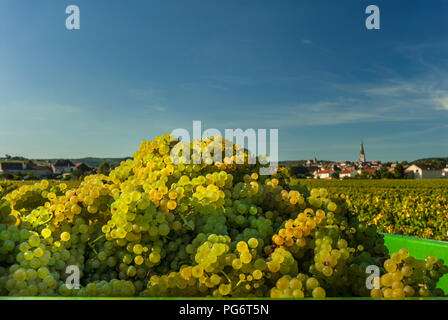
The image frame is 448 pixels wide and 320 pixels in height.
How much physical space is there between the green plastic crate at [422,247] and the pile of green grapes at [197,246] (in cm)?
43

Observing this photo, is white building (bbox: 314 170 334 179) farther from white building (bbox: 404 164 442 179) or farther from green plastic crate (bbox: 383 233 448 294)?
green plastic crate (bbox: 383 233 448 294)

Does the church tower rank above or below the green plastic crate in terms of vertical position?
above

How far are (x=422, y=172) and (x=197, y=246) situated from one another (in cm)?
9611

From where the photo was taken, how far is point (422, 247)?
1.83 m

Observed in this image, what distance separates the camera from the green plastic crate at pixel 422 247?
5.66 feet

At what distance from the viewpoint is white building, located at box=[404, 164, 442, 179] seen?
8594 cm

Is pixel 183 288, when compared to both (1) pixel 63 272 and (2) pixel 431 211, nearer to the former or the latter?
(1) pixel 63 272

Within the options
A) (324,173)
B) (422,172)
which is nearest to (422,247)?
(422,172)

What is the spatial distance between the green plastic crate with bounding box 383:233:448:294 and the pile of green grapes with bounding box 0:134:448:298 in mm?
435

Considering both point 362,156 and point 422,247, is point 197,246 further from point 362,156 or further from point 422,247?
point 362,156

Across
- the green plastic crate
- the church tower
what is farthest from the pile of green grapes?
the church tower

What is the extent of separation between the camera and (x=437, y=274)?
4.22ft
